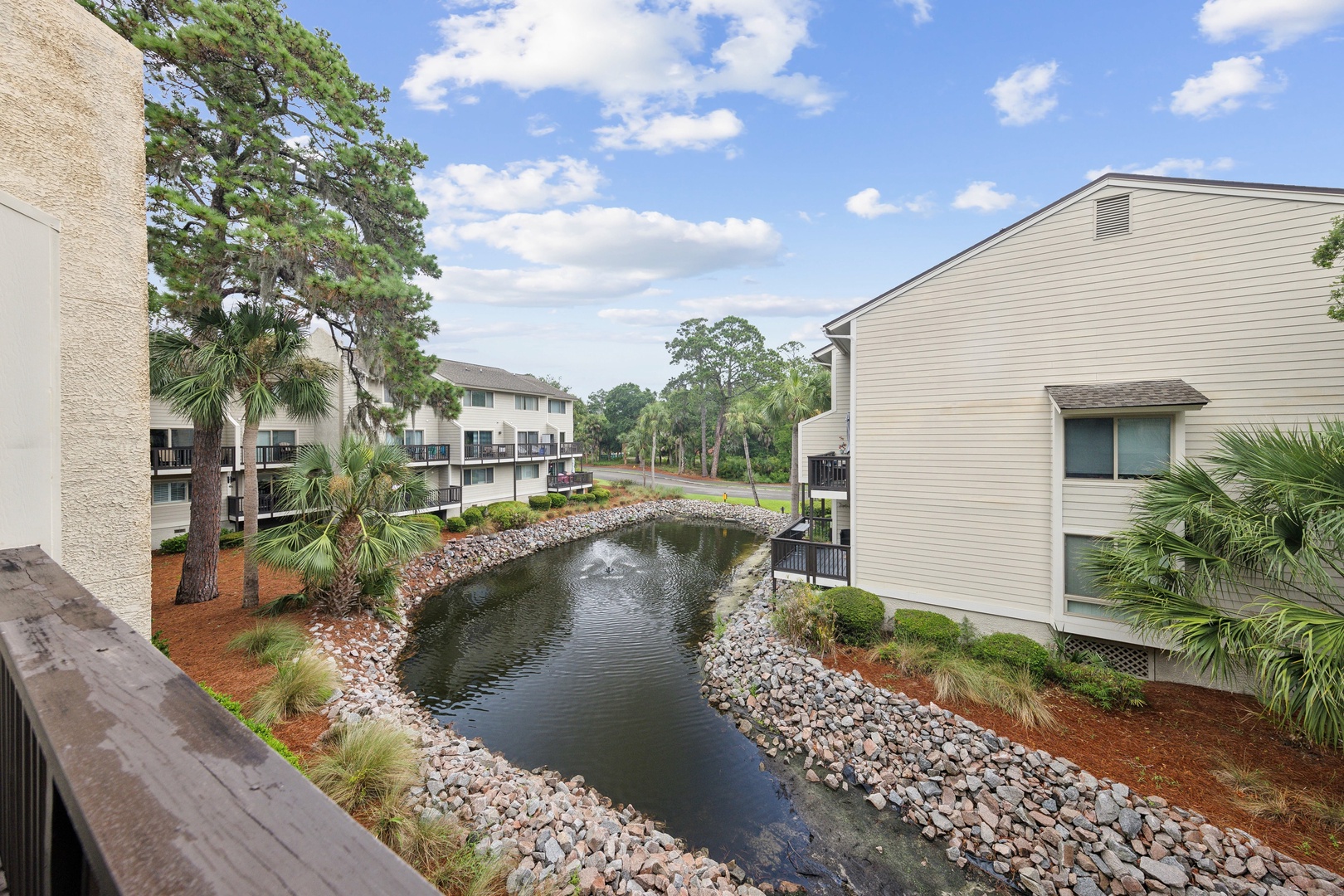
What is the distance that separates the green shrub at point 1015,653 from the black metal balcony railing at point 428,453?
73.2ft

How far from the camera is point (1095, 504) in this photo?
984cm

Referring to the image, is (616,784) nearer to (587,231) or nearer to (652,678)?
(652,678)

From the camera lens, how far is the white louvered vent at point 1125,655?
9641mm

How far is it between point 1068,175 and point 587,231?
1061 inches

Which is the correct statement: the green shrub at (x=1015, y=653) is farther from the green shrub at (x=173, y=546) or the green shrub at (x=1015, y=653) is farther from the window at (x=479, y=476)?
the window at (x=479, y=476)

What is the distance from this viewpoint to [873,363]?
40.5 feet

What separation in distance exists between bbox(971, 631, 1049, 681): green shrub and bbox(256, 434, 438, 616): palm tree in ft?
40.4

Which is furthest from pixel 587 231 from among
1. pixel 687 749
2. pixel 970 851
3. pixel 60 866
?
pixel 60 866

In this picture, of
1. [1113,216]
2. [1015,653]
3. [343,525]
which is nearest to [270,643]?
[343,525]


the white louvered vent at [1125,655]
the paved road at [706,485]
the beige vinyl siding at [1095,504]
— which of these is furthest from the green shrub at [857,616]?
the paved road at [706,485]

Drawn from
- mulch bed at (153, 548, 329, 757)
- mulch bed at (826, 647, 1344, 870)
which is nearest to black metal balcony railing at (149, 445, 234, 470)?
mulch bed at (153, 548, 329, 757)

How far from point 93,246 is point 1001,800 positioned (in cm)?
1200

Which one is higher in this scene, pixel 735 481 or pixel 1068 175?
pixel 1068 175

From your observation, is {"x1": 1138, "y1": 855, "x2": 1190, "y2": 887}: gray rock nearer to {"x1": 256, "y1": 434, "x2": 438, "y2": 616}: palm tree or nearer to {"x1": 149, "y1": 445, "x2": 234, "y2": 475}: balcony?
{"x1": 256, "y1": 434, "x2": 438, "y2": 616}: palm tree
